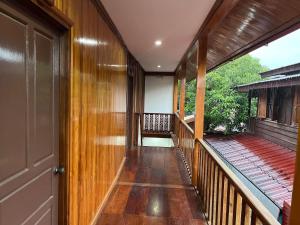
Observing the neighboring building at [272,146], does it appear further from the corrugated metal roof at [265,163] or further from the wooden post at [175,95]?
the wooden post at [175,95]

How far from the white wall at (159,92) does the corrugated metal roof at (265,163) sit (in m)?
3.12

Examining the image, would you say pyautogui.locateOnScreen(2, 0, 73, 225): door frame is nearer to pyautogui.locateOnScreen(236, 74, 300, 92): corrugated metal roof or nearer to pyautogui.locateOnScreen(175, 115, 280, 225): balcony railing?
pyautogui.locateOnScreen(175, 115, 280, 225): balcony railing

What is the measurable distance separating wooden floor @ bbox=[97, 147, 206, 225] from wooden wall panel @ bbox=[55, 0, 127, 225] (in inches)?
11.2

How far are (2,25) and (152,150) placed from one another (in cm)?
545

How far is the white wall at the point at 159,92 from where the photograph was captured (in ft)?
29.5

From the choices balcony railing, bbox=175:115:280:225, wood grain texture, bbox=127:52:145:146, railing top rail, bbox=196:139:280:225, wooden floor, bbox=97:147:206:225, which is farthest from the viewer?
wood grain texture, bbox=127:52:145:146

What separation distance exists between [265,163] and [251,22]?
113 inches

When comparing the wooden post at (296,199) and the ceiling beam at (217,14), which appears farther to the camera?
the ceiling beam at (217,14)

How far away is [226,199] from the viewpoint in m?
1.89

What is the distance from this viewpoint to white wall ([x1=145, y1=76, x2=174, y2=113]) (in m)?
9.00

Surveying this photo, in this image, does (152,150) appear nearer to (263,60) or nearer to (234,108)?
(234,108)

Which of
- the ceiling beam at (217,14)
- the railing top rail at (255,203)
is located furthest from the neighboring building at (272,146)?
the ceiling beam at (217,14)

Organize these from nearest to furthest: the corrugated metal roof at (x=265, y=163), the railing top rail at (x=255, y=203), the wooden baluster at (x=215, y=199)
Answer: the railing top rail at (x=255, y=203)
the wooden baluster at (x=215, y=199)
the corrugated metal roof at (x=265, y=163)

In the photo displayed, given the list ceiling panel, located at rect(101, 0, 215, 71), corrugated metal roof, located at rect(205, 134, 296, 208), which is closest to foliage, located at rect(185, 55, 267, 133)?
corrugated metal roof, located at rect(205, 134, 296, 208)
